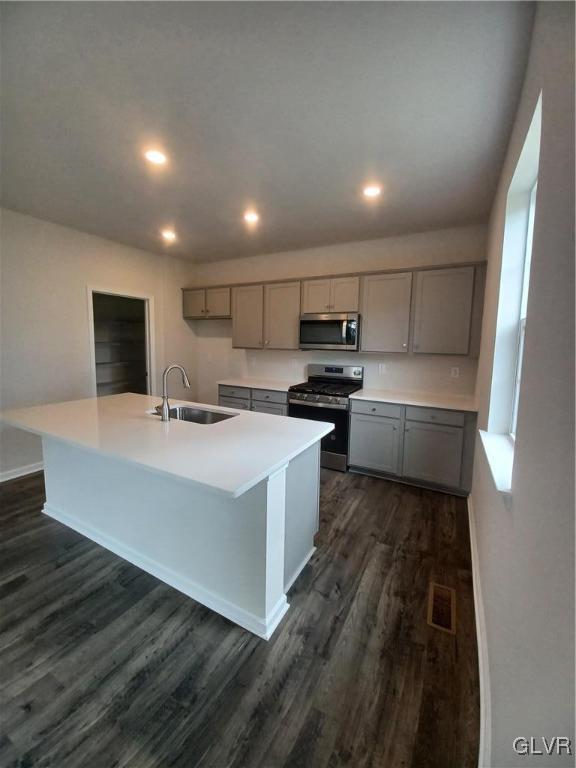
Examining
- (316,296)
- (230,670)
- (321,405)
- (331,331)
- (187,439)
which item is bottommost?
(230,670)

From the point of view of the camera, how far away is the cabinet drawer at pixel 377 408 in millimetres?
3233

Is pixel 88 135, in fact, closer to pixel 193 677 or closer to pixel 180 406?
pixel 180 406

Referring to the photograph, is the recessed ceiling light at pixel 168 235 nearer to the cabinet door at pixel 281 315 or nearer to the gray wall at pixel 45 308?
the gray wall at pixel 45 308

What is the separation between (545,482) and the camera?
2.58ft

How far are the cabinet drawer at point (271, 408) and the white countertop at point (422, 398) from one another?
2.88ft

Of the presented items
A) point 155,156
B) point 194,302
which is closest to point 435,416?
point 155,156

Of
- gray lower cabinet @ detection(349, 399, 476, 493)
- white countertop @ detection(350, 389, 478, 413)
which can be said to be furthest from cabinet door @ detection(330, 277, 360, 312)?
gray lower cabinet @ detection(349, 399, 476, 493)

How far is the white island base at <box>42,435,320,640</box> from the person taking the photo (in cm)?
157

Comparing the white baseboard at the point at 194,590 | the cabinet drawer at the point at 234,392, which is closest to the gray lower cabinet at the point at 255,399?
the cabinet drawer at the point at 234,392

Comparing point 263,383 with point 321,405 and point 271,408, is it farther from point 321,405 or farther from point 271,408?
point 321,405

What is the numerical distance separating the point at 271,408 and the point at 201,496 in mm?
2325

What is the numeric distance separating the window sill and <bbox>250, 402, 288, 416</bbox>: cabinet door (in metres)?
2.21

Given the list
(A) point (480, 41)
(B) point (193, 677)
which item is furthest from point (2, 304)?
(A) point (480, 41)

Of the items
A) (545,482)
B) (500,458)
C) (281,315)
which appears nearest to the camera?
(545,482)
